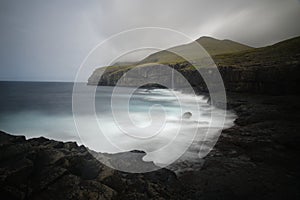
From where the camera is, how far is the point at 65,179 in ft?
17.1

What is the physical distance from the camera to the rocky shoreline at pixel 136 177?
491 centimetres

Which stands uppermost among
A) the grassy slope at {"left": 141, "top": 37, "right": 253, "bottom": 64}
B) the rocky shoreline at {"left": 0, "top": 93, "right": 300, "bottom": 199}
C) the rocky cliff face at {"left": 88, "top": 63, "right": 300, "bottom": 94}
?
the grassy slope at {"left": 141, "top": 37, "right": 253, "bottom": 64}

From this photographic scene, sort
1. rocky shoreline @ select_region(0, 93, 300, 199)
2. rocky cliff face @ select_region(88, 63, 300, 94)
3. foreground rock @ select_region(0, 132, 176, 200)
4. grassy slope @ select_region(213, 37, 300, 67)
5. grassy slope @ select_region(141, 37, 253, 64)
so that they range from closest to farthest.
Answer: foreground rock @ select_region(0, 132, 176, 200)
rocky shoreline @ select_region(0, 93, 300, 199)
rocky cliff face @ select_region(88, 63, 300, 94)
grassy slope @ select_region(213, 37, 300, 67)
grassy slope @ select_region(141, 37, 253, 64)

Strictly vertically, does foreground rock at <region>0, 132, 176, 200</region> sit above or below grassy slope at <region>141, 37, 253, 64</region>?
below

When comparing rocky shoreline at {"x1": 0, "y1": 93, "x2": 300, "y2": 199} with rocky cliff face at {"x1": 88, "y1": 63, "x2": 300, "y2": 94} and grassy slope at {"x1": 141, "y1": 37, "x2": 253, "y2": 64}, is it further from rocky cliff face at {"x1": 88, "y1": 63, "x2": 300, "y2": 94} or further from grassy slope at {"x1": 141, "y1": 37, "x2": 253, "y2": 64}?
grassy slope at {"x1": 141, "y1": 37, "x2": 253, "y2": 64}

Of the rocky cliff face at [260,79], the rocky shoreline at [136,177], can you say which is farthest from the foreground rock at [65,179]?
the rocky cliff face at [260,79]

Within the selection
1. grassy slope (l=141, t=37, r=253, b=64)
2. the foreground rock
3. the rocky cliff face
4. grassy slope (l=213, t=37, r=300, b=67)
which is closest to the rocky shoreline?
the foreground rock

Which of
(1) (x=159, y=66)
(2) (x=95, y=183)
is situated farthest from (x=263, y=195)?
(1) (x=159, y=66)

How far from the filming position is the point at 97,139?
1350 centimetres

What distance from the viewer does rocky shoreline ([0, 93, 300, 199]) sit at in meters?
4.91

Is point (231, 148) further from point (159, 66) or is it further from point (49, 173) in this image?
point (159, 66)

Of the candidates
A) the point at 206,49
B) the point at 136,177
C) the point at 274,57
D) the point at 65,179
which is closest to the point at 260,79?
the point at 274,57

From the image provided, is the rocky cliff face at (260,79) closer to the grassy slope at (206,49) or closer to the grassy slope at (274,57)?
the grassy slope at (274,57)

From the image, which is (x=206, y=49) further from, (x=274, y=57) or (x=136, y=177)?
(x=136, y=177)
